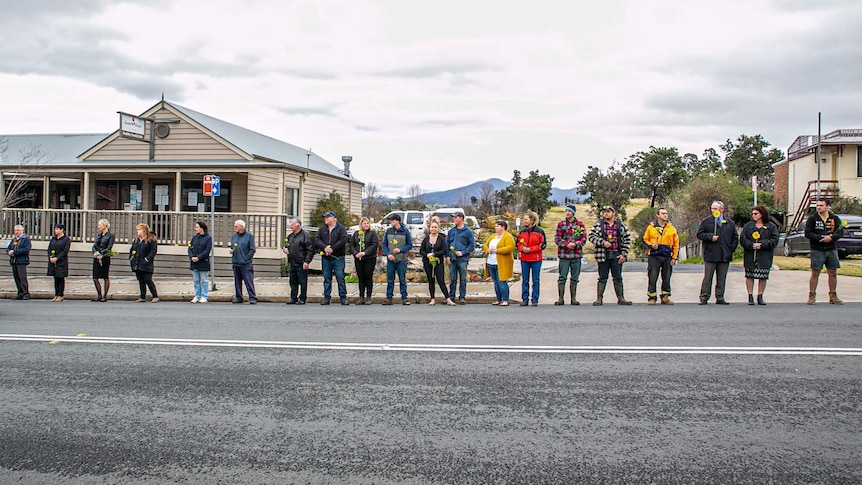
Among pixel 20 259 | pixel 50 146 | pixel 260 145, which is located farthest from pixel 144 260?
pixel 50 146

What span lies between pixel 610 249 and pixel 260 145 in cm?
1733

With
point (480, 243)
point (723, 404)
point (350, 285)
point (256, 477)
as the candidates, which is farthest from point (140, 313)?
point (480, 243)

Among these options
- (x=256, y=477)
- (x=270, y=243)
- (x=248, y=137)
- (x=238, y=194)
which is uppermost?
(x=248, y=137)

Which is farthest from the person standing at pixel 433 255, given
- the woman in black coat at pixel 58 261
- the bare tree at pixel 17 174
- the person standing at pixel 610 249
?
the bare tree at pixel 17 174

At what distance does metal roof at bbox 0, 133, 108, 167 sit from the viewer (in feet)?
83.0

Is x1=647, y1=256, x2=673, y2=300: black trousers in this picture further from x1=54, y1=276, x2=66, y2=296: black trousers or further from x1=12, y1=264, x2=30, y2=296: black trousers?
x1=12, y1=264, x2=30, y2=296: black trousers

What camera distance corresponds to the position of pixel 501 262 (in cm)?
1361

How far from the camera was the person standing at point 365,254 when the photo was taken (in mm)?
14070

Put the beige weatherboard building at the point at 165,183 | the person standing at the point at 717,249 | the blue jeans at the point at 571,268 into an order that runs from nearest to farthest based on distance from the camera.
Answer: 1. the person standing at the point at 717,249
2. the blue jeans at the point at 571,268
3. the beige weatherboard building at the point at 165,183

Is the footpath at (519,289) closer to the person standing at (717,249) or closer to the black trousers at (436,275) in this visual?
the black trousers at (436,275)

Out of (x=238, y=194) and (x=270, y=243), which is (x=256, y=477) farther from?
(x=238, y=194)

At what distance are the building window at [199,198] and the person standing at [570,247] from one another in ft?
48.2

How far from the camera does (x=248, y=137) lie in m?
26.7

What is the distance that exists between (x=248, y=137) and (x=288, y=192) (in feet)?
10.5
